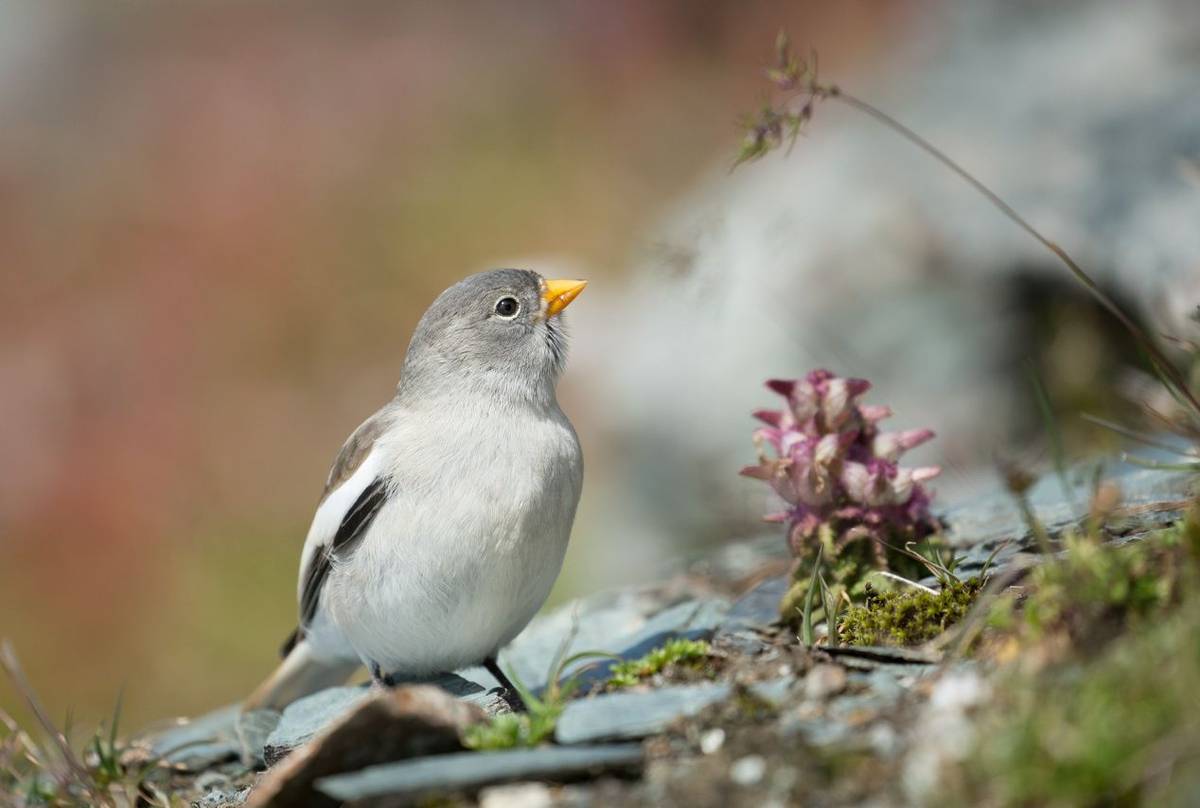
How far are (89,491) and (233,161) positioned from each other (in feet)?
17.5

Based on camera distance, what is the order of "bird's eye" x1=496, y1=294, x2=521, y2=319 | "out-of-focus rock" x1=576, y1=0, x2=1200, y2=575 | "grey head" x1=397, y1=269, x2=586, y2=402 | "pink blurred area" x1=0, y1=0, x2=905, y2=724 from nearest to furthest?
"grey head" x1=397, y1=269, x2=586, y2=402 → "bird's eye" x1=496, y1=294, x2=521, y2=319 → "out-of-focus rock" x1=576, y1=0, x2=1200, y2=575 → "pink blurred area" x1=0, y1=0, x2=905, y2=724

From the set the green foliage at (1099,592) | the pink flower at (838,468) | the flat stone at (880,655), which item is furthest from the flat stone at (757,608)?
the green foliage at (1099,592)

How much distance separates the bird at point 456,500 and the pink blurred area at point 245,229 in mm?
3860

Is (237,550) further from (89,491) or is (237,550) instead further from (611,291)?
(611,291)

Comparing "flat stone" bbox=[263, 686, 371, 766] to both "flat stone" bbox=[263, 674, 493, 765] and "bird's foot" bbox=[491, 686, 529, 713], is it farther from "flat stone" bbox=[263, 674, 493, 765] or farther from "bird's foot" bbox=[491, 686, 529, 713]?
"bird's foot" bbox=[491, 686, 529, 713]

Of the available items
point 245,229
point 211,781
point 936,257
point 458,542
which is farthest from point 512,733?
point 245,229

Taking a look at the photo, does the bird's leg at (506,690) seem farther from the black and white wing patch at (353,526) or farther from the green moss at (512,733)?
the green moss at (512,733)

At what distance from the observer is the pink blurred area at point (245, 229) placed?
35.0 feet

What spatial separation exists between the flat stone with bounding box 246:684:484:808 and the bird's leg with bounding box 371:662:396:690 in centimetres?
168

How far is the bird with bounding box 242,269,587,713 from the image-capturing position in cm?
400

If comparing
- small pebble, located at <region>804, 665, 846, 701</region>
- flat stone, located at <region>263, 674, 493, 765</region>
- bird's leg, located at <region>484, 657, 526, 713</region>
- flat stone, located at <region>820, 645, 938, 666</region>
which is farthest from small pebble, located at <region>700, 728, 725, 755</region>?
flat stone, located at <region>263, 674, 493, 765</region>

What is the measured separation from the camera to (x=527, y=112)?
14758 mm

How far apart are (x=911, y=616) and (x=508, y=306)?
2195mm

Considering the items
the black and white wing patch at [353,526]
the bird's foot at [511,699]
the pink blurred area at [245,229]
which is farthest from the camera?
the pink blurred area at [245,229]
